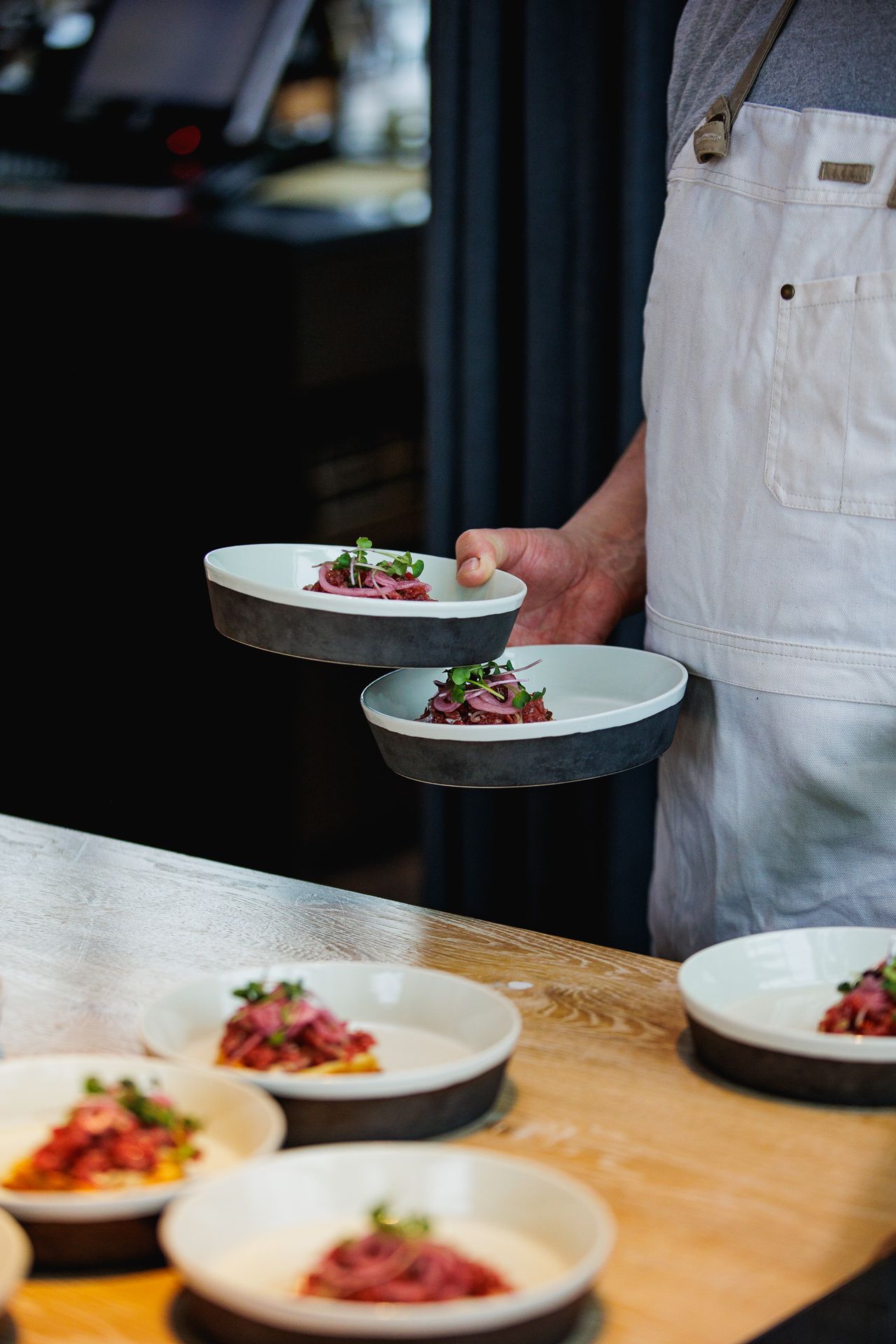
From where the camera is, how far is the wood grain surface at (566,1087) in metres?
0.87

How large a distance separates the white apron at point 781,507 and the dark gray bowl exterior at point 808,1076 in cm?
43

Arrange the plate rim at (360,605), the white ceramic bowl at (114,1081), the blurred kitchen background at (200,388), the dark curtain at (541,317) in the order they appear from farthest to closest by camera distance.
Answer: the blurred kitchen background at (200,388) < the dark curtain at (541,317) < the plate rim at (360,605) < the white ceramic bowl at (114,1081)

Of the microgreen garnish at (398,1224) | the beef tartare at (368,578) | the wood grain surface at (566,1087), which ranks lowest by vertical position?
the wood grain surface at (566,1087)

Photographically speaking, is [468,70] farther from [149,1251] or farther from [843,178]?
[149,1251]

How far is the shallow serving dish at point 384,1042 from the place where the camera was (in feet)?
3.17

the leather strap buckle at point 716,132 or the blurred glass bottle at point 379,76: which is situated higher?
the blurred glass bottle at point 379,76

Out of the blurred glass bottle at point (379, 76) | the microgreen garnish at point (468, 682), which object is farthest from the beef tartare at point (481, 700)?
the blurred glass bottle at point (379, 76)

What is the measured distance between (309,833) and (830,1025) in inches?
98.2

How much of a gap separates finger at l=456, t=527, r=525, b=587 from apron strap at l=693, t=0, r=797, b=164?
41 cm

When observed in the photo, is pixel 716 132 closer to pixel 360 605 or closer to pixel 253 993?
pixel 360 605

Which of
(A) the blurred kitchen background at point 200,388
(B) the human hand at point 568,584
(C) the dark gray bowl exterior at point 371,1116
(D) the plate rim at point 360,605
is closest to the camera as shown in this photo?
(C) the dark gray bowl exterior at point 371,1116

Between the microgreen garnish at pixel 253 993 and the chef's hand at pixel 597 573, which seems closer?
the microgreen garnish at pixel 253 993

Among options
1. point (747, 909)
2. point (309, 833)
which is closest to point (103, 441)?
point (309, 833)

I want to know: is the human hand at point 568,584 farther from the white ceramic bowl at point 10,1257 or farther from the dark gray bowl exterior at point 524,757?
the white ceramic bowl at point 10,1257
